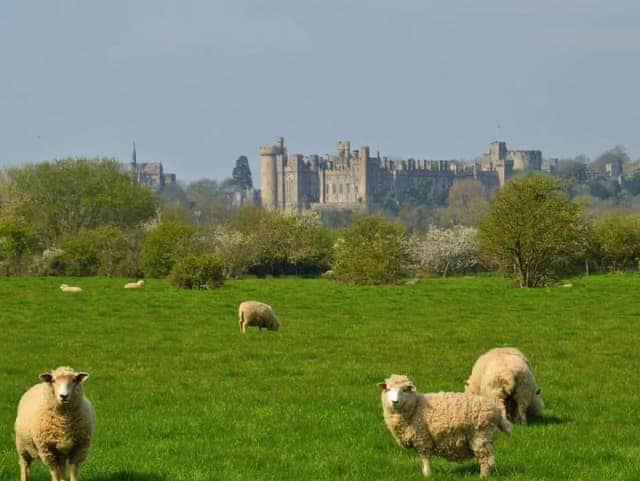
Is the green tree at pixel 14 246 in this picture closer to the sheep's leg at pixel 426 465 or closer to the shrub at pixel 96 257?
the shrub at pixel 96 257

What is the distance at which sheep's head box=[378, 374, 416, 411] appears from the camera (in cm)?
1185

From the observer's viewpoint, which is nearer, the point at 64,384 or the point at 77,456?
the point at 64,384

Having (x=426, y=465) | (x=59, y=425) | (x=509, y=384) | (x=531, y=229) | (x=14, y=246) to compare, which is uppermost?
(x=531, y=229)

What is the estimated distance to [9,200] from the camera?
9188 cm

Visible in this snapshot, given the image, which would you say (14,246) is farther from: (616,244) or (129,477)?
(129,477)

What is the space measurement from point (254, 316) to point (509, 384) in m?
14.5

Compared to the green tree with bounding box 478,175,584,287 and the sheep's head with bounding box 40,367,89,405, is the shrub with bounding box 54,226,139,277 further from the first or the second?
the sheep's head with bounding box 40,367,89,405

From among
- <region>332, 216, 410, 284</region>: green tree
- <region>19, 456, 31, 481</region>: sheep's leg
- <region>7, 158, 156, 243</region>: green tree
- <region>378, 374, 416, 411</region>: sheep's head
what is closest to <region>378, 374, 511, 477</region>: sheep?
<region>378, 374, 416, 411</region>: sheep's head

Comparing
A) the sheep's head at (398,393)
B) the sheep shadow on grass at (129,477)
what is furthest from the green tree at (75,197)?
the sheep's head at (398,393)

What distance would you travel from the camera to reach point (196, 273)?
4950 cm

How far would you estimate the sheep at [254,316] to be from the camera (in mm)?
28656

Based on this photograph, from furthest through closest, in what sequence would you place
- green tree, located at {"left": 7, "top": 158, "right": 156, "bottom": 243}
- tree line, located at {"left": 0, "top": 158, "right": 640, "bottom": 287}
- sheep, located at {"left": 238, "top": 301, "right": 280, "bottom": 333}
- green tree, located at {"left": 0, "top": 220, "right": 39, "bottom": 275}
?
green tree, located at {"left": 7, "top": 158, "right": 156, "bottom": 243}
green tree, located at {"left": 0, "top": 220, "right": 39, "bottom": 275}
tree line, located at {"left": 0, "top": 158, "right": 640, "bottom": 287}
sheep, located at {"left": 238, "top": 301, "right": 280, "bottom": 333}

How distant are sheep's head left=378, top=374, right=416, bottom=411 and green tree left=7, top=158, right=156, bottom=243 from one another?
261 feet

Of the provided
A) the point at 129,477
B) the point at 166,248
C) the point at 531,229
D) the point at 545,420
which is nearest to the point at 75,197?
the point at 166,248
